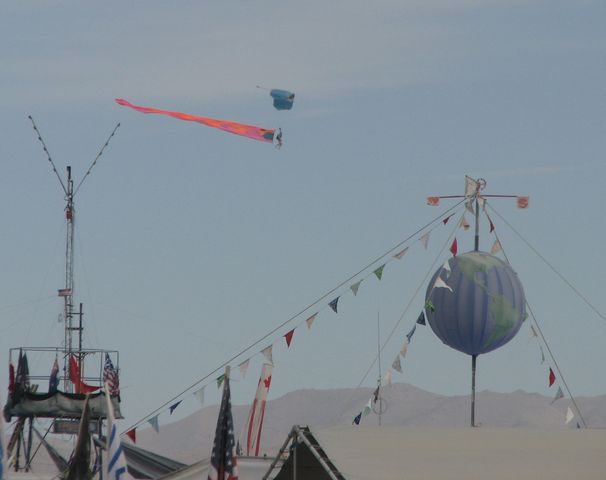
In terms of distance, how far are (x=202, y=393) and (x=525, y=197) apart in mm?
17980

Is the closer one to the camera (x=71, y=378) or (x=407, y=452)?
(x=407, y=452)

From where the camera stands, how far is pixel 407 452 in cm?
3453

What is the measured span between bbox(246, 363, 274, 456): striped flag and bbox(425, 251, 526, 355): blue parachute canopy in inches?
243

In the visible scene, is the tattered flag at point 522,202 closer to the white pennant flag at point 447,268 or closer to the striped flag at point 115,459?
the white pennant flag at point 447,268

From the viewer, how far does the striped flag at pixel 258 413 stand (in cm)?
5428

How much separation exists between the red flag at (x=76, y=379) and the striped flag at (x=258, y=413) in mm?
7999

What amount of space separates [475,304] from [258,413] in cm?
824

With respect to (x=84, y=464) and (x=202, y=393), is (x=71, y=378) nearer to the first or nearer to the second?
(x=202, y=393)

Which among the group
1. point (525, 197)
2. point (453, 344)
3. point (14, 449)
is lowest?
point (14, 449)

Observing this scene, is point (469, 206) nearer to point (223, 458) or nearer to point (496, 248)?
point (496, 248)

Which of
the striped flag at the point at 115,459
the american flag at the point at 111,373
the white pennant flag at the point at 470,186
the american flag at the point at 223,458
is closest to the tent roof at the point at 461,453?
the american flag at the point at 223,458

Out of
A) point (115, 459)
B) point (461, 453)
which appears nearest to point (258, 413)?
point (115, 459)

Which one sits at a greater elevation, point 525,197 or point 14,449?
point 525,197

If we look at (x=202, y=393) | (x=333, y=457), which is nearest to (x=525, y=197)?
(x=202, y=393)
